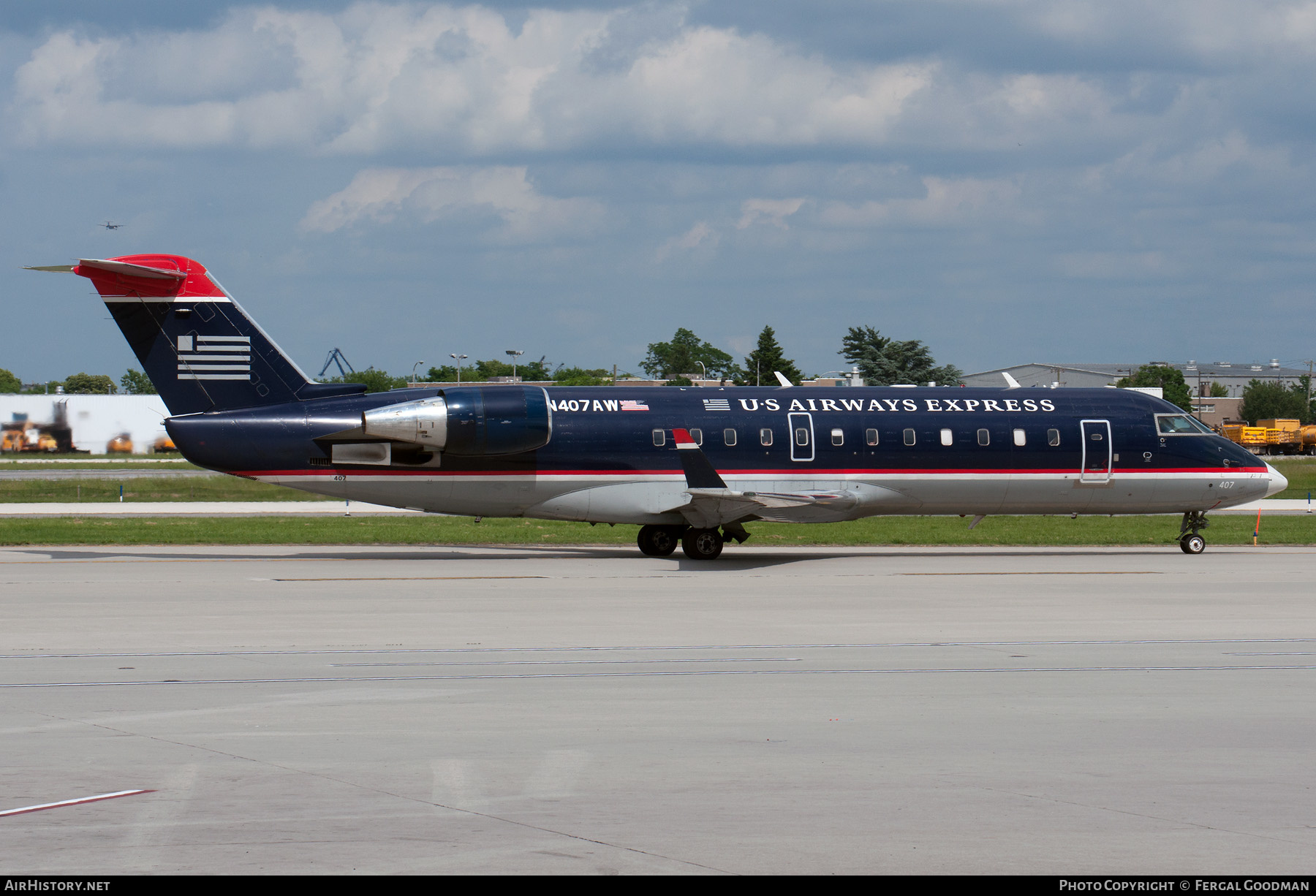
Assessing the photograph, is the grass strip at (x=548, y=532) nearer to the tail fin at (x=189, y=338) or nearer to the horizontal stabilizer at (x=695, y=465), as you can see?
the tail fin at (x=189, y=338)

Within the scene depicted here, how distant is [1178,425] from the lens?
2720cm

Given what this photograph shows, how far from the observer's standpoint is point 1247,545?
98.5 feet

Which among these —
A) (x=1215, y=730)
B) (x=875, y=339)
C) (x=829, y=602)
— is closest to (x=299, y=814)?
(x=1215, y=730)

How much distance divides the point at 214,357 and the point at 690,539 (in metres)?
10.1

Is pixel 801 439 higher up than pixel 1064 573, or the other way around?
pixel 801 439

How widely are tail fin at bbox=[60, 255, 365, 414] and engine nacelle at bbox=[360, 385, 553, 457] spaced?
2433mm

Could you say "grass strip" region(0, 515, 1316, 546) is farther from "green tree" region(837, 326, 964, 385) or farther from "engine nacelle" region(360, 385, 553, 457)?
"green tree" region(837, 326, 964, 385)

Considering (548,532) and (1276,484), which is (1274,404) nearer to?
(1276,484)

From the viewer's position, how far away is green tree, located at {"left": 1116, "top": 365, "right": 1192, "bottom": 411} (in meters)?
136

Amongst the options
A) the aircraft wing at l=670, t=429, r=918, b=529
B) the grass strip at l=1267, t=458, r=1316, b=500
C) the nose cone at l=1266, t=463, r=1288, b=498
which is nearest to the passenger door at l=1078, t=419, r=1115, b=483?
the nose cone at l=1266, t=463, r=1288, b=498

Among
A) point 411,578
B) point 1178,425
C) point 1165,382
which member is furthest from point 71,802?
point 1165,382

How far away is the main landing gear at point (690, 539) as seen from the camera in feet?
81.9

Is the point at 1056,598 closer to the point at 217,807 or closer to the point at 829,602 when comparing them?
the point at 829,602

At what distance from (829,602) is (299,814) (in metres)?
11.8
